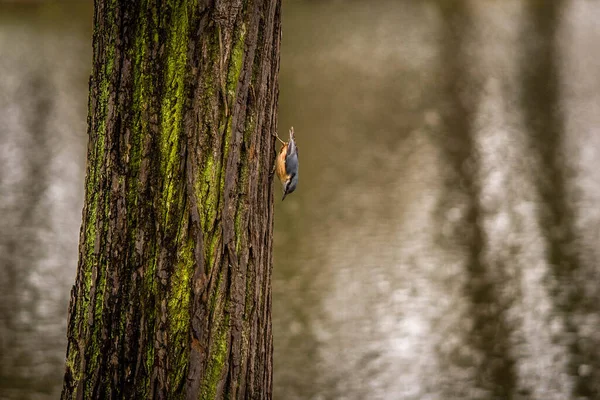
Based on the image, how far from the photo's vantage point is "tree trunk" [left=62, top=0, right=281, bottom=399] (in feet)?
3.78

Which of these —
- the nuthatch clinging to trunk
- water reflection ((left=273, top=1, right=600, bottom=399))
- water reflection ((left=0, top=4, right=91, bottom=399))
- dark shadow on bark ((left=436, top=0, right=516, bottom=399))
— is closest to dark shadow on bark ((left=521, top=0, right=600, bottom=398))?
water reflection ((left=273, top=1, right=600, bottom=399))

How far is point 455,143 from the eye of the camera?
5.59 m

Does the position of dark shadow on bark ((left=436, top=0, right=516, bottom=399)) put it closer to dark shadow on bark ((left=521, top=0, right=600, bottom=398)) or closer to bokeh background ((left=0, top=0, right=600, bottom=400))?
bokeh background ((left=0, top=0, right=600, bottom=400))

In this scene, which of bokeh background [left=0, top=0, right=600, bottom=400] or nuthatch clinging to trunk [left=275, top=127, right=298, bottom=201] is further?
bokeh background [left=0, top=0, right=600, bottom=400]

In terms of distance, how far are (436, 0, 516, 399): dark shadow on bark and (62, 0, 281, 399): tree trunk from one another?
6.21 feet

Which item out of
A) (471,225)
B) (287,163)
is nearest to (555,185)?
(471,225)

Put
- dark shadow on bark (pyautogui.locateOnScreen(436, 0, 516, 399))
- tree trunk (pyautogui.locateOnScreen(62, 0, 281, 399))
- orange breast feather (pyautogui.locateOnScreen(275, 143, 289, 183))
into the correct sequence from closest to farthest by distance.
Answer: tree trunk (pyautogui.locateOnScreen(62, 0, 281, 399)) → orange breast feather (pyautogui.locateOnScreen(275, 143, 289, 183)) → dark shadow on bark (pyautogui.locateOnScreen(436, 0, 516, 399))

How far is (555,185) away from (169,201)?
413 centimetres

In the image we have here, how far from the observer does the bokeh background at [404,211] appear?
9.52 ft

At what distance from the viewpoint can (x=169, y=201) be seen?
3.79 ft

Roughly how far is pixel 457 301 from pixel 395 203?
1404 mm

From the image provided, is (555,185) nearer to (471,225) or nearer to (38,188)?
→ (471,225)

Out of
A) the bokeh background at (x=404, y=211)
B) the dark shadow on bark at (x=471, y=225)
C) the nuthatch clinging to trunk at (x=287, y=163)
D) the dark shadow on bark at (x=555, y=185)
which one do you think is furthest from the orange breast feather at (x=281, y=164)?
the dark shadow on bark at (x=555, y=185)

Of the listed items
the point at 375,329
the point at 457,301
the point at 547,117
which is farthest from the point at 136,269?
the point at 547,117
